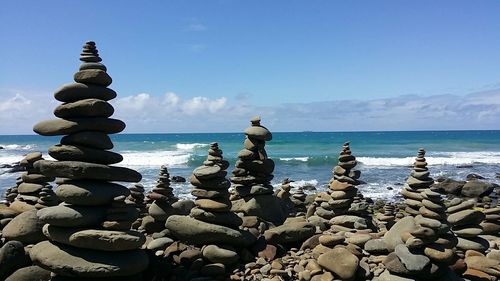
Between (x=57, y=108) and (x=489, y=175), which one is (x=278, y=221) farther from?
(x=489, y=175)

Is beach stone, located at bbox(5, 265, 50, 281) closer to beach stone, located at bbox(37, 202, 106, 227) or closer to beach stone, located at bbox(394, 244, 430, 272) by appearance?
beach stone, located at bbox(37, 202, 106, 227)

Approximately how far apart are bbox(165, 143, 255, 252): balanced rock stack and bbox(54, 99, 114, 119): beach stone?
2.74 meters

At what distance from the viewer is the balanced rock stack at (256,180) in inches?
523

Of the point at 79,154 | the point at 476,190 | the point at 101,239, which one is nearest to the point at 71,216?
the point at 101,239

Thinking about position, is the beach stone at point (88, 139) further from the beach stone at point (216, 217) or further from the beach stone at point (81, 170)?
the beach stone at point (216, 217)

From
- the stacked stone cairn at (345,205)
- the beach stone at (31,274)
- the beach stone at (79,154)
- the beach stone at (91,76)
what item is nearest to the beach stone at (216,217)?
the beach stone at (79,154)

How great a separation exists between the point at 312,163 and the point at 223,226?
132ft

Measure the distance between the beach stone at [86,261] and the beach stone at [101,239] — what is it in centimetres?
16

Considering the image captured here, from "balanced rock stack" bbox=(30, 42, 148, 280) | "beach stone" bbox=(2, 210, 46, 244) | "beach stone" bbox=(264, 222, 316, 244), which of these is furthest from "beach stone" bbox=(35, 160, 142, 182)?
"beach stone" bbox=(264, 222, 316, 244)

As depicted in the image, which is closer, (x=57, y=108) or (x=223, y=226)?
(x=57, y=108)

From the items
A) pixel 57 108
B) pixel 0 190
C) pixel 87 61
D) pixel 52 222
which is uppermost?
pixel 87 61

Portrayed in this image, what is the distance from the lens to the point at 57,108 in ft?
31.4

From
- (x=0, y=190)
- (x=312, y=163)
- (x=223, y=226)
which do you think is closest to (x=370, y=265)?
(x=223, y=226)

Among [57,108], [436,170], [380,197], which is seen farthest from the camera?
[436,170]
